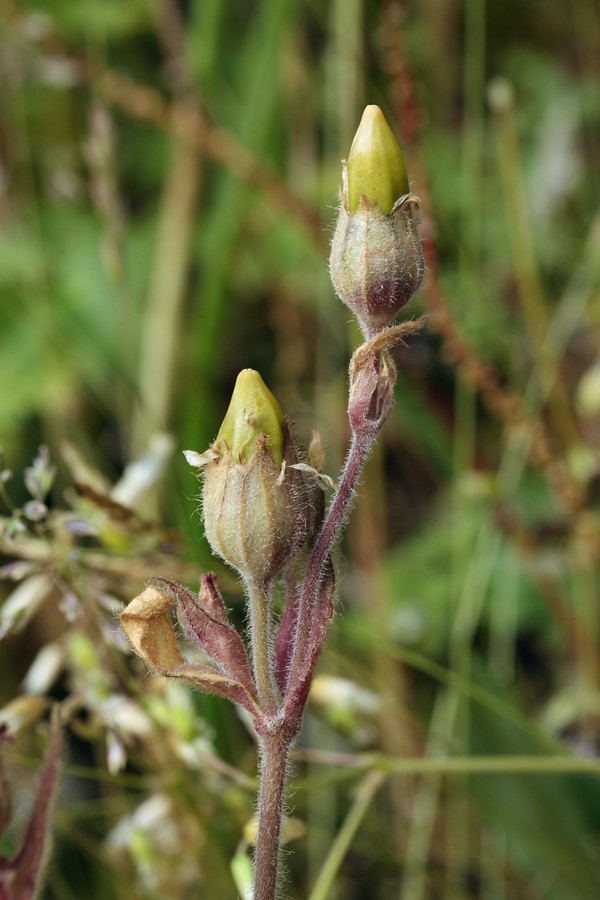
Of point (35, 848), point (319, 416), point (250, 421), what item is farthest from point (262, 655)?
point (319, 416)

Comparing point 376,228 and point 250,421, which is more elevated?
point 376,228

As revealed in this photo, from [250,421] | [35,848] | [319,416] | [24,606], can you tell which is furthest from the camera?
[319,416]

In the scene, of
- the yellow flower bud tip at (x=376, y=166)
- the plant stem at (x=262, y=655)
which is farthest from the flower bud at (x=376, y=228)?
the plant stem at (x=262, y=655)

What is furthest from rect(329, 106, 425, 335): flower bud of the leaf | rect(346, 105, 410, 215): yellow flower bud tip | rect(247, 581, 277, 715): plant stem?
the leaf

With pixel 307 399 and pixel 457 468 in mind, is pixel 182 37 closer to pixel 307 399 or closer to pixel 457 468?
pixel 307 399

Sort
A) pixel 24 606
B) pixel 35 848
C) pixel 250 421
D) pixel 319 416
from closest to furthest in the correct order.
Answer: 1. pixel 250 421
2. pixel 35 848
3. pixel 24 606
4. pixel 319 416

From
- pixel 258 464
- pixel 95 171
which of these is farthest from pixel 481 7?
pixel 258 464

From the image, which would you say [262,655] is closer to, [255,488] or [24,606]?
[255,488]

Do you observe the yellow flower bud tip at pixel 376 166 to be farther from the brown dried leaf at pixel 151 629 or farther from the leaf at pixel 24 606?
the leaf at pixel 24 606

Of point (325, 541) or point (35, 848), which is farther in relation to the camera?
point (35, 848)
